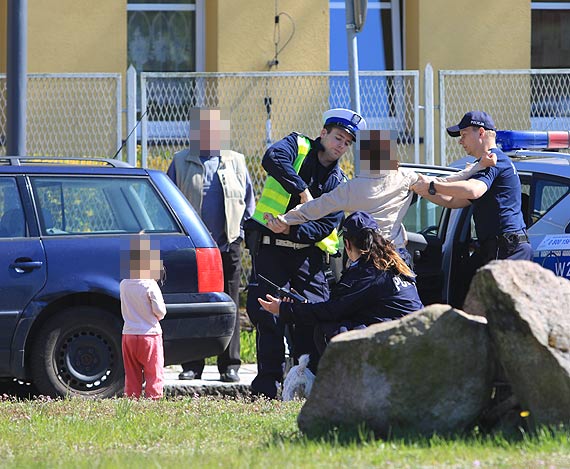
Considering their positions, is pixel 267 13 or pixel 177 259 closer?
pixel 177 259

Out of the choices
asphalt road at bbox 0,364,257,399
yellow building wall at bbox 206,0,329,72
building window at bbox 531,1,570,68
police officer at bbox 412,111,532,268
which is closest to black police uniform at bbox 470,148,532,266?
police officer at bbox 412,111,532,268

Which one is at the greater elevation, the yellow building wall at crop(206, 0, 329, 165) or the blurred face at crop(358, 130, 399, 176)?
the yellow building wall at crop(206, 0, 329, 165)

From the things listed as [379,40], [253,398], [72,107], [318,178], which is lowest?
[253,398]

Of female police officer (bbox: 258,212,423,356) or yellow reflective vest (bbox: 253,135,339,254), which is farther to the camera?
yellow reflective vest (bbox: 253,135,339,254)

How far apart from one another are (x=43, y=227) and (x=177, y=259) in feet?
2.89

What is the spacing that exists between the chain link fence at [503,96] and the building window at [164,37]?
3027 mm

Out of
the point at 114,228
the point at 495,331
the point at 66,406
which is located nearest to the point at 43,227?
the point at 114,228

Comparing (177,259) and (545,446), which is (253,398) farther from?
(545,446)

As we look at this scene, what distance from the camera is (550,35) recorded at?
14602 mm

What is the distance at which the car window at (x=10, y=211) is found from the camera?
25.8 ft

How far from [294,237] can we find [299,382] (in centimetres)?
89

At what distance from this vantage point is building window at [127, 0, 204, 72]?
13.8 m

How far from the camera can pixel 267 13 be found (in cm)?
1341

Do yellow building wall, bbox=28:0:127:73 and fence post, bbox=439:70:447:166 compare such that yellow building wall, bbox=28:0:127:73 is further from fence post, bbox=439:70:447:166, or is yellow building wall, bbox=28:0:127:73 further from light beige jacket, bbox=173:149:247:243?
light beige jacket, bbox=173:149:247:243
